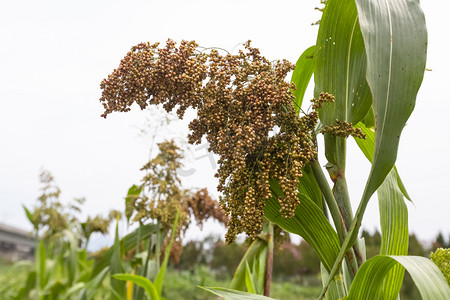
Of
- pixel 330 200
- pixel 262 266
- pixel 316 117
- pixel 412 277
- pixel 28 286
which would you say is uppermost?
pixel 316 117

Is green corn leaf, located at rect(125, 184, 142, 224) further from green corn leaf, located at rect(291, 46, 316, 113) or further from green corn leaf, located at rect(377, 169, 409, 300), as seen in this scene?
green corn leaf, located at rect(377, 169, 409, 300)

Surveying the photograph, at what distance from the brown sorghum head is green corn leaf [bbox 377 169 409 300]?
37 cm

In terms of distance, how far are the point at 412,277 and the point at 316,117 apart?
1.31 ft

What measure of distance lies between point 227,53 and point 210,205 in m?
2.08

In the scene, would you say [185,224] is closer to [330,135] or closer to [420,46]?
[330,135]

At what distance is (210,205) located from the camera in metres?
2.93

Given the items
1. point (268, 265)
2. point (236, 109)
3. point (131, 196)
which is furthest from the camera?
point (131, 196)

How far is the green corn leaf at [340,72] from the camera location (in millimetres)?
1019

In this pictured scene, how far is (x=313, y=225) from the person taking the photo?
970mm

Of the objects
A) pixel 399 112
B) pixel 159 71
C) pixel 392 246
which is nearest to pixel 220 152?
pixel 159 71

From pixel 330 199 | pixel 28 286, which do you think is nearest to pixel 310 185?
pixel 330 199

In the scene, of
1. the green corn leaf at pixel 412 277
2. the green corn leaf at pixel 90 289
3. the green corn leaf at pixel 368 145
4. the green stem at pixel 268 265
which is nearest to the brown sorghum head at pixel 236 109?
the green corn leaf at pixel 412 277

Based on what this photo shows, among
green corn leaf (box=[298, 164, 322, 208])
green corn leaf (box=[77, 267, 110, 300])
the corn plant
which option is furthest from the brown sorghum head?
green corn leaf (box=[77, 267, 110, 300])

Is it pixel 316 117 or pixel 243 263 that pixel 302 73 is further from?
pixel 243 263
